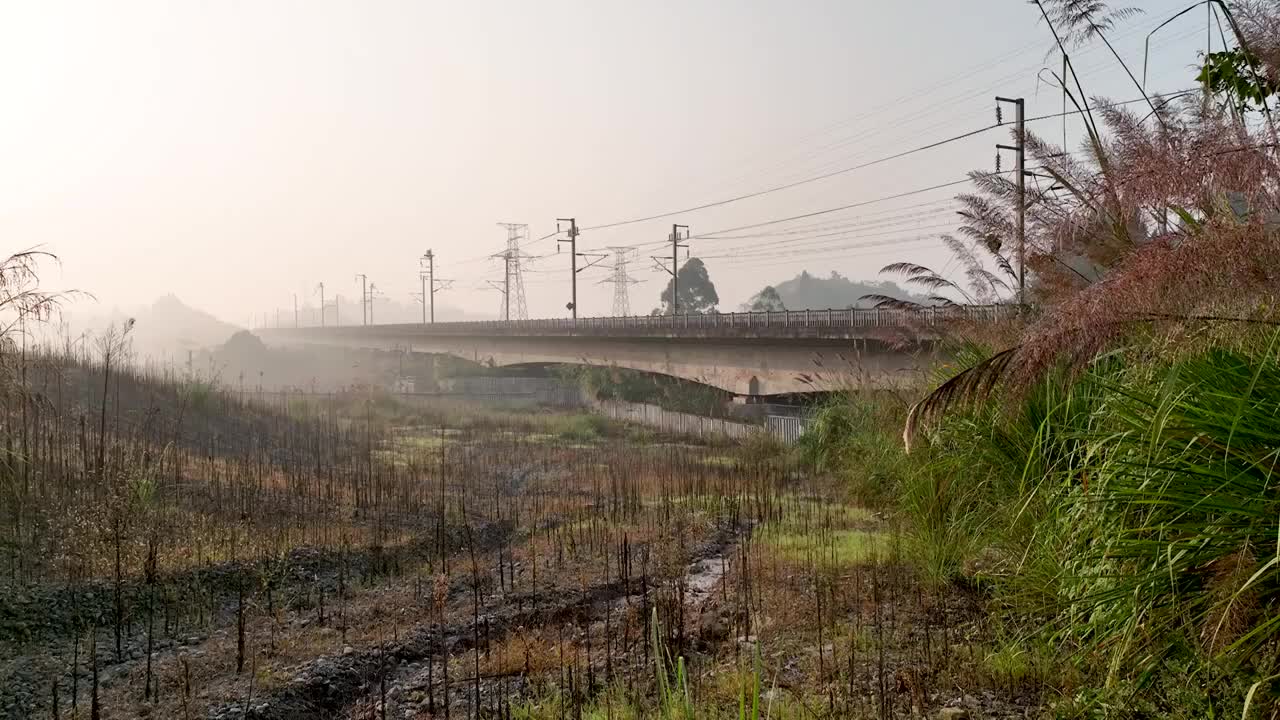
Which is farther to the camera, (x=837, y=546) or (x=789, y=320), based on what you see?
(x=789, y=320)

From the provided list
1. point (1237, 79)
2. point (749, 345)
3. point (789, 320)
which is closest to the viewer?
point (1237, 79)

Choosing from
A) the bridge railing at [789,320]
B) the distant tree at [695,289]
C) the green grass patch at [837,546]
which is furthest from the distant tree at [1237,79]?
the distant tree at [695,289]

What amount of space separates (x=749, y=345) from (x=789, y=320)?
289 cm

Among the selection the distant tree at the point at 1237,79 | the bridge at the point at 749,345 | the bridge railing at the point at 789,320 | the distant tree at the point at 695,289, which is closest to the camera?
the distant tree at the point at 1237,79

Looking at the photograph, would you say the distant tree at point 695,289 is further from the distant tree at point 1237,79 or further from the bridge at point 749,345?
the distant tree at point 1237,79

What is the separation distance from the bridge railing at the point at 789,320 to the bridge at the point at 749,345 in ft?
0.06

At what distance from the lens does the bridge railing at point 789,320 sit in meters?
6.13

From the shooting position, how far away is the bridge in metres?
10.7

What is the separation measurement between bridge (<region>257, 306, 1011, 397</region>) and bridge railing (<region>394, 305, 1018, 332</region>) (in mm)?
18

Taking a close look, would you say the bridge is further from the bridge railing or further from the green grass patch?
the green grass patch

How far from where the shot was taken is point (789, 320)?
24312 millimetres

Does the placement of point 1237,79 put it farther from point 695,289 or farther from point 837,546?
point 695,289

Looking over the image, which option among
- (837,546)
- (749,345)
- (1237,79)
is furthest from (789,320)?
(1237,79)

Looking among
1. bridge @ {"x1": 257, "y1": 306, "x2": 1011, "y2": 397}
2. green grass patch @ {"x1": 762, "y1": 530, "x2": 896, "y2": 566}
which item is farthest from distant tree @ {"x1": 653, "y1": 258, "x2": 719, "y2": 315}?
green grass patch @ {"x1": 762, "y1": 530, "x2": 896, "y2": 566}
